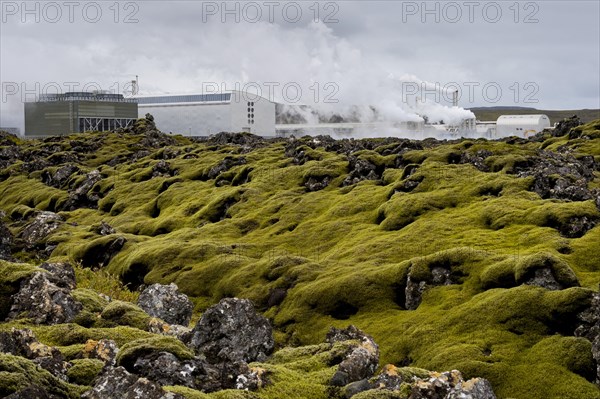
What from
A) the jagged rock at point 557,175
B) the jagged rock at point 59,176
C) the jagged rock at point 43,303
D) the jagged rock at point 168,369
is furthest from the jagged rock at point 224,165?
the jagged rock at point 168,369

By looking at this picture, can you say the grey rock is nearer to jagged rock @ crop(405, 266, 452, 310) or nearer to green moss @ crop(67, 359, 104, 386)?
green moss @ crop(67, 359, 104, 386)

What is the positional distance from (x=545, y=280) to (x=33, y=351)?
28765mm

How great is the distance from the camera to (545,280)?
4047cm

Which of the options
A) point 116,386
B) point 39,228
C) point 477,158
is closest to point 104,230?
point 39,228

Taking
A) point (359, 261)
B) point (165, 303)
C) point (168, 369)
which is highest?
point (168, 369)

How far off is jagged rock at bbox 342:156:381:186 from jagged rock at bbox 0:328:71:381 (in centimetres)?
6904

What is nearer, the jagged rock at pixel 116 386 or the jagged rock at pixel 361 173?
the jagged rock at pixel 116 386

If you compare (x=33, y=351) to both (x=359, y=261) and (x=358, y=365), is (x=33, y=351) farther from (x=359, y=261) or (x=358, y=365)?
(x=359, y=261)

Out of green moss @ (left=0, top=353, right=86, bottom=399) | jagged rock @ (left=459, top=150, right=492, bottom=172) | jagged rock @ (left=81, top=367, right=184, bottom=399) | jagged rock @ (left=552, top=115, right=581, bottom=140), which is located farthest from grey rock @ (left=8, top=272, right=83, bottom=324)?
jagged rock @ (left=552, top=115, right=581, bottom=140)

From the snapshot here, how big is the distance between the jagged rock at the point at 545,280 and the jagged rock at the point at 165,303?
1800 cm

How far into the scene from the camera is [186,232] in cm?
7825

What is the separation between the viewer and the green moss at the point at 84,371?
60.6 feet

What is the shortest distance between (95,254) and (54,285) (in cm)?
4447

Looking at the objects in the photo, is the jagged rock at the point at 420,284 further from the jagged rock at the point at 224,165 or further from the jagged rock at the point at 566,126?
the jagged rock at the point at 566,126
